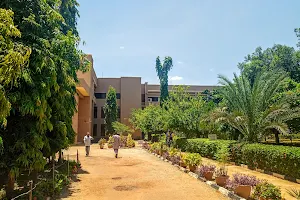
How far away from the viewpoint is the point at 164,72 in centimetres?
4847

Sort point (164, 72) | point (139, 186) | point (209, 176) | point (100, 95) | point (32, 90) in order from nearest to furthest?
point (32, 90), point (139, 186), point (209, 176), point (100, 95), point (164, 72)

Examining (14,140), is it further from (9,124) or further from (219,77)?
(219,77)

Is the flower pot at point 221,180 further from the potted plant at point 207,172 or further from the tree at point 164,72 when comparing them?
the tree at point 164,72

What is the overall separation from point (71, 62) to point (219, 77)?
9.75m

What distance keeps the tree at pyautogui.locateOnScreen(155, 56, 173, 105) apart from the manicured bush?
107 feet

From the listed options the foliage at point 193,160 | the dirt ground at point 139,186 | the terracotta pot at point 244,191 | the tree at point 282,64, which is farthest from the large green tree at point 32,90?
the tree at point 282,64

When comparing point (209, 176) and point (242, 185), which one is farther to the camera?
point (209, 176)

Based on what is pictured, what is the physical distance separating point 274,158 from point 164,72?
37.8 m

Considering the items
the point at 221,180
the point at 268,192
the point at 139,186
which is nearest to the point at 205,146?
the point at 221,180

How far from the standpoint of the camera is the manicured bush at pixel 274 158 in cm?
1019

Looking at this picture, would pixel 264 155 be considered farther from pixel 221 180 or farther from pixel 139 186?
pixel 139 186

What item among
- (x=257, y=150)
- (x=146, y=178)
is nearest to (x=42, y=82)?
(x=146, y=178)

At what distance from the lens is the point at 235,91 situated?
617 inches

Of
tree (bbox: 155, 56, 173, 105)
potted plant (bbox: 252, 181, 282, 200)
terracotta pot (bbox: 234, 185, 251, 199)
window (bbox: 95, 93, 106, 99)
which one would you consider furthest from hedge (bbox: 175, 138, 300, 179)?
window (bbox: 95, 93, 106, 99)
